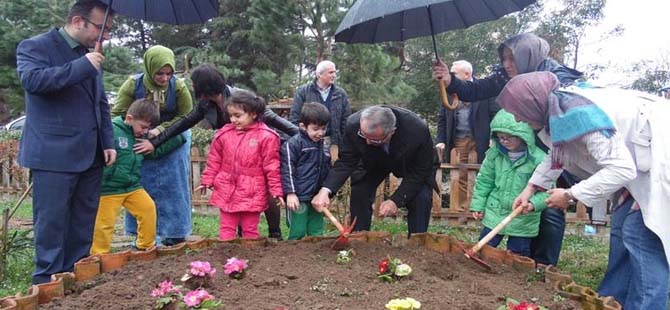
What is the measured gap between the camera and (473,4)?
4.23m

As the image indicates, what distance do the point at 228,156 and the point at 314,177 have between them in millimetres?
584

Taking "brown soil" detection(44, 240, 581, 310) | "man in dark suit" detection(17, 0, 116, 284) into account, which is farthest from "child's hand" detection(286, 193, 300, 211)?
"man in dark suit" detection(17, 0, 116, 284)

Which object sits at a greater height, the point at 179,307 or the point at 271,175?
the point at 271,175

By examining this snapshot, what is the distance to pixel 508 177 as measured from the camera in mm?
3705

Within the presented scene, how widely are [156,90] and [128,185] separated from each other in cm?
71

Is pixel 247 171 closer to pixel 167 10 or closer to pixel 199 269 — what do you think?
pixel 167 10

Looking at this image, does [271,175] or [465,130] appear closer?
[271,175]

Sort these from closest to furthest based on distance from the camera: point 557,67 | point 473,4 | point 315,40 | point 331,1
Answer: point 557,67 → point 473,4 → point 331,1 → point 315,40

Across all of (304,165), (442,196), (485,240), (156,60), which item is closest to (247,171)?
(304,165)

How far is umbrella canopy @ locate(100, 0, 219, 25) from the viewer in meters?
3.44

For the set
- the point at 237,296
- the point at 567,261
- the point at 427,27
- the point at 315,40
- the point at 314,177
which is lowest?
the point at 567,261

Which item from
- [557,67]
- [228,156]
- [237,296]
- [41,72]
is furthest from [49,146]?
[557,67]

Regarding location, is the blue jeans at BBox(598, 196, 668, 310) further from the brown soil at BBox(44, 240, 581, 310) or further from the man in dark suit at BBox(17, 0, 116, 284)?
the man in dark suit at BBox(17, 0, 116, 284)

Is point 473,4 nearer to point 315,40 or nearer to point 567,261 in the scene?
point 567,261
